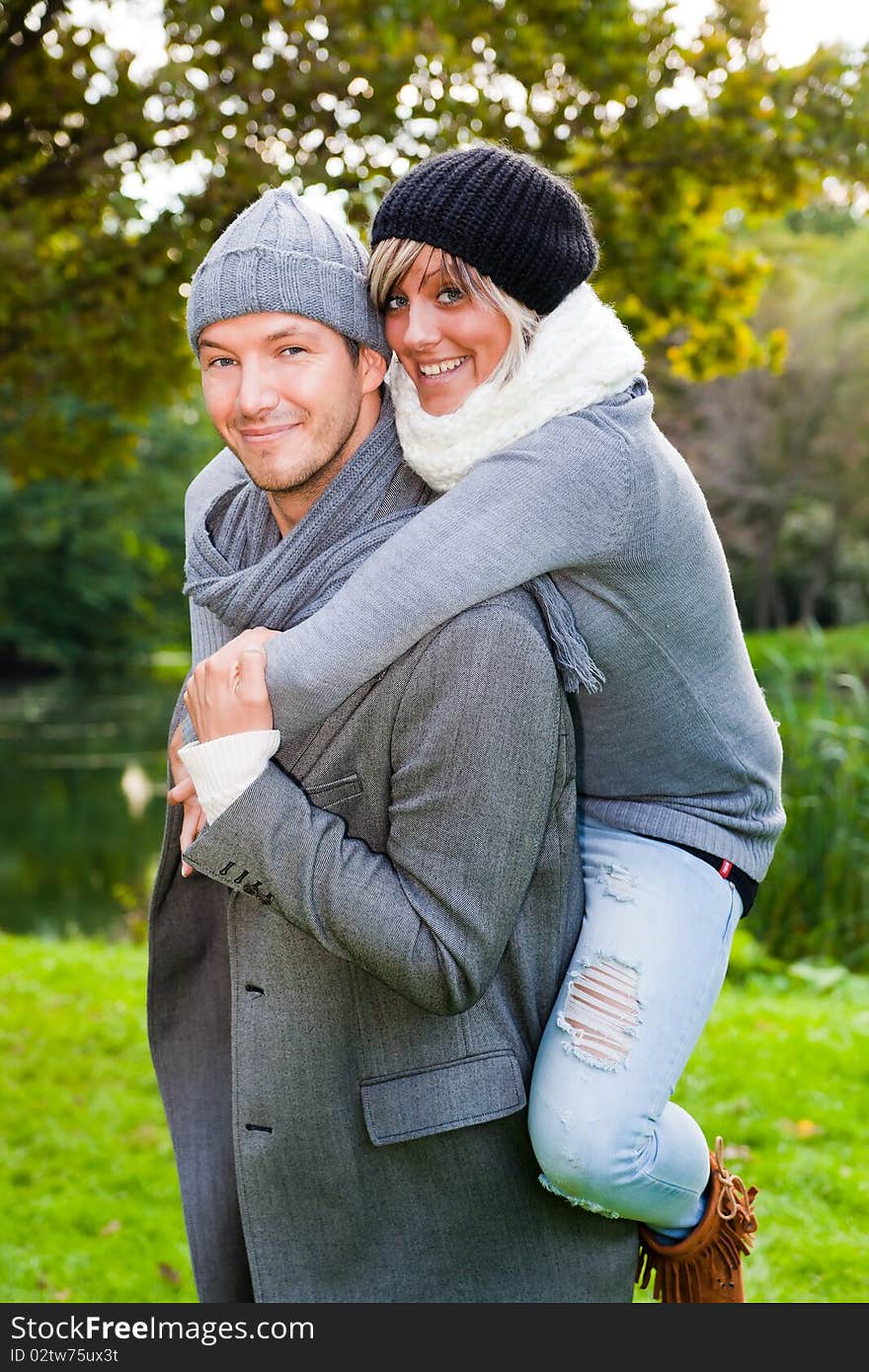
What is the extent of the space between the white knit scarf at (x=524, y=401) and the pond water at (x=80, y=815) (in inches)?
326

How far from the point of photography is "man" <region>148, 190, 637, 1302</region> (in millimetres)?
1892

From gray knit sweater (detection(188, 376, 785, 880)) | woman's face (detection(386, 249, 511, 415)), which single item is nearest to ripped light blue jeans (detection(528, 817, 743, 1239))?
gray knit sweater (detection(188, 376, 785, 880))

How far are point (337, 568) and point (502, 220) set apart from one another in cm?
65

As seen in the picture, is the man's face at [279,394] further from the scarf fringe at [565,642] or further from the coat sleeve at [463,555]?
the scarf fringe at [565,642]

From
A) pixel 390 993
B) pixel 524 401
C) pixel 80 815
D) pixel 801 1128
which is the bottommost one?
pixel 80 815

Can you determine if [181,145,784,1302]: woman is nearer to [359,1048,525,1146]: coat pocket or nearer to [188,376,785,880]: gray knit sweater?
[188,376,785,880]: gray knit sweater

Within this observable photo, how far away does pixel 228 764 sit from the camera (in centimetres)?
193

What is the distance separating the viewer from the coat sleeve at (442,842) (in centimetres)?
187

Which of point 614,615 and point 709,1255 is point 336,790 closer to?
point 614,615

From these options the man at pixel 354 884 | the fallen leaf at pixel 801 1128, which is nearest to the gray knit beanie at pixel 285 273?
the man at pixel 354 884

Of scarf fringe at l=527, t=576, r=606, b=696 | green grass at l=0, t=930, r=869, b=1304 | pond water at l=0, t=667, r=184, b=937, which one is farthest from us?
pond water at l=0, t=667, r=184, b=937

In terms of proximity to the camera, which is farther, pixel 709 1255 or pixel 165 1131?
pixel 165 1131

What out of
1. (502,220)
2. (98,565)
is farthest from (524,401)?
(98,565)

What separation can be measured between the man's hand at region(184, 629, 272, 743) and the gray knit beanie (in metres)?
0.54
